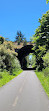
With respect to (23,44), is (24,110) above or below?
below

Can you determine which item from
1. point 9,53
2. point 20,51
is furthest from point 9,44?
point 20,51

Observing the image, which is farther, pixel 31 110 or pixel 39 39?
pixel 39 39

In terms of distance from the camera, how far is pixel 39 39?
3556 cm

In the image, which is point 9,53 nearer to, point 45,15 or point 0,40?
point 0,40

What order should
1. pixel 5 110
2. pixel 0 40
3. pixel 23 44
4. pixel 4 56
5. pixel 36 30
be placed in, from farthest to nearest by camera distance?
pixel 23 44, pixel 36 30, pixel 0 40, pixel 4 56, pixel 5 110

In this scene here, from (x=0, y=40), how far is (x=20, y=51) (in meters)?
24.6

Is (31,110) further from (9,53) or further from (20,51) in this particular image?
(20,51)

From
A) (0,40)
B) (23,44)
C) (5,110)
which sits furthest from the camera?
(23,44)

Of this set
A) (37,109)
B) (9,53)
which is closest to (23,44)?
(9,53)

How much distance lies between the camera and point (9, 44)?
34.3 metres

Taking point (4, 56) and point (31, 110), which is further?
point (4, 56)

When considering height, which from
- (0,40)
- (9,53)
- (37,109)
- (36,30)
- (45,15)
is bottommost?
(37,109)

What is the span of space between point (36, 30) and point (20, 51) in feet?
73.4

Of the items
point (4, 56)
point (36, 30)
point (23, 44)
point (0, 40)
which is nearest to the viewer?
point (4, 56)
